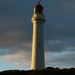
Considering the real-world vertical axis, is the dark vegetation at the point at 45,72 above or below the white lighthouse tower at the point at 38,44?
below

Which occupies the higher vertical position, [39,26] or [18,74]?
[39,26]

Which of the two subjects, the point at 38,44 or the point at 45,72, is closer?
the point at 45,72

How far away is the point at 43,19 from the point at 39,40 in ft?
14.6

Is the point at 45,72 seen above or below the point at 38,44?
below

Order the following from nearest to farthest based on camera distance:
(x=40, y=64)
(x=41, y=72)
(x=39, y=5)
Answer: (x=41, y=72) → (x=40, y=64) → (x=39, y=5)

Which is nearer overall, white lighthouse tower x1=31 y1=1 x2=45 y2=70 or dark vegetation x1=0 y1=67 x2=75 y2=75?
dark vegetation x1=0 y1=67 x2=75 y2=75

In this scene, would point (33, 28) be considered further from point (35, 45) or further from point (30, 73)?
point (30, 73)

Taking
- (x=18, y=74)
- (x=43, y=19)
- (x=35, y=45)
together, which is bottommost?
(x=18, y=74)

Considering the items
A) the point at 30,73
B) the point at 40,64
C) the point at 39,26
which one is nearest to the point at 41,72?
the point at 30,73

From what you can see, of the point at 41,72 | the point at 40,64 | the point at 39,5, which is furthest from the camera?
the point at 39,5

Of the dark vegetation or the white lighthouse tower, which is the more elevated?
the white lighthouse tower

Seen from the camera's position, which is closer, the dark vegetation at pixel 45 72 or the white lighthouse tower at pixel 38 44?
the dark vegetation at pixel 45 72

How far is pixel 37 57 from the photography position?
8106 centimetres

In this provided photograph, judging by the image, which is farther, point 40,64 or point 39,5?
point 39,5
